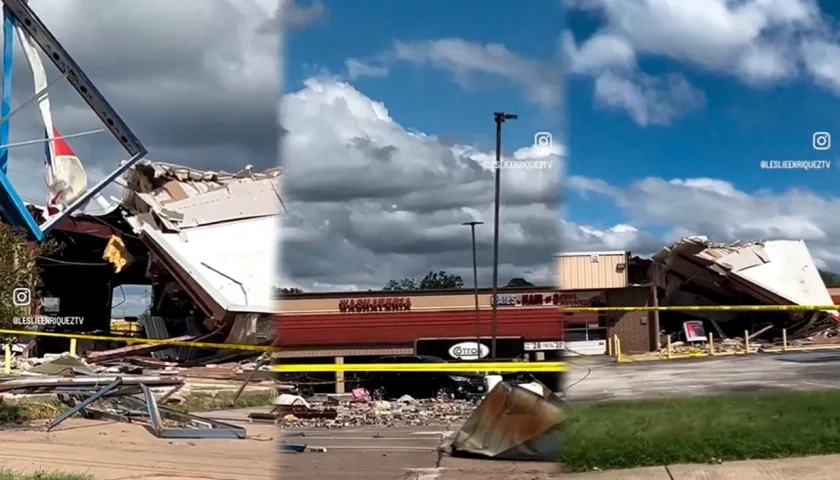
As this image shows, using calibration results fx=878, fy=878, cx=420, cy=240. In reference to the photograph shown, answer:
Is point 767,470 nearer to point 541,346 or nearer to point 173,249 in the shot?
point 541,346

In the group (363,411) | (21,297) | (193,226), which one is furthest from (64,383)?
(363,411)

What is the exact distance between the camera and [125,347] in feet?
64.4

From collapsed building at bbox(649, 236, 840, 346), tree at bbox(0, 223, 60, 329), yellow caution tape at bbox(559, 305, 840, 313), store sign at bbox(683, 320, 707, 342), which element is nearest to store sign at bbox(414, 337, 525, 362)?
collapsed building at bbox(649, 236, 840, 346)

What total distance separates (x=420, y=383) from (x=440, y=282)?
410 mm

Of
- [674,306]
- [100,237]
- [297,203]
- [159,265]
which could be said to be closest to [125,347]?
[159,265]

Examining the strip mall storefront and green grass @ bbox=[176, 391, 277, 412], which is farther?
green grass @ bbox=[176, 391, 277, 412]

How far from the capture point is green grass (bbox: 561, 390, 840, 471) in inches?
209

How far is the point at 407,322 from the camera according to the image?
7.89ft

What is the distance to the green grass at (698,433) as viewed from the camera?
5.31m

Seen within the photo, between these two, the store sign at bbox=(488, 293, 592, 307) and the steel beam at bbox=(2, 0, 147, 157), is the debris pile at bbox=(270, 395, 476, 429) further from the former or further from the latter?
the steel beam at bbox=(2, 0, 147, 157)

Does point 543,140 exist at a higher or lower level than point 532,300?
higher

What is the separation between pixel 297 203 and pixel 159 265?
1777cm

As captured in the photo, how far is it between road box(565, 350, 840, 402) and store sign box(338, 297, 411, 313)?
13.2 feet

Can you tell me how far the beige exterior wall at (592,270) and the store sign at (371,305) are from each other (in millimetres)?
533
